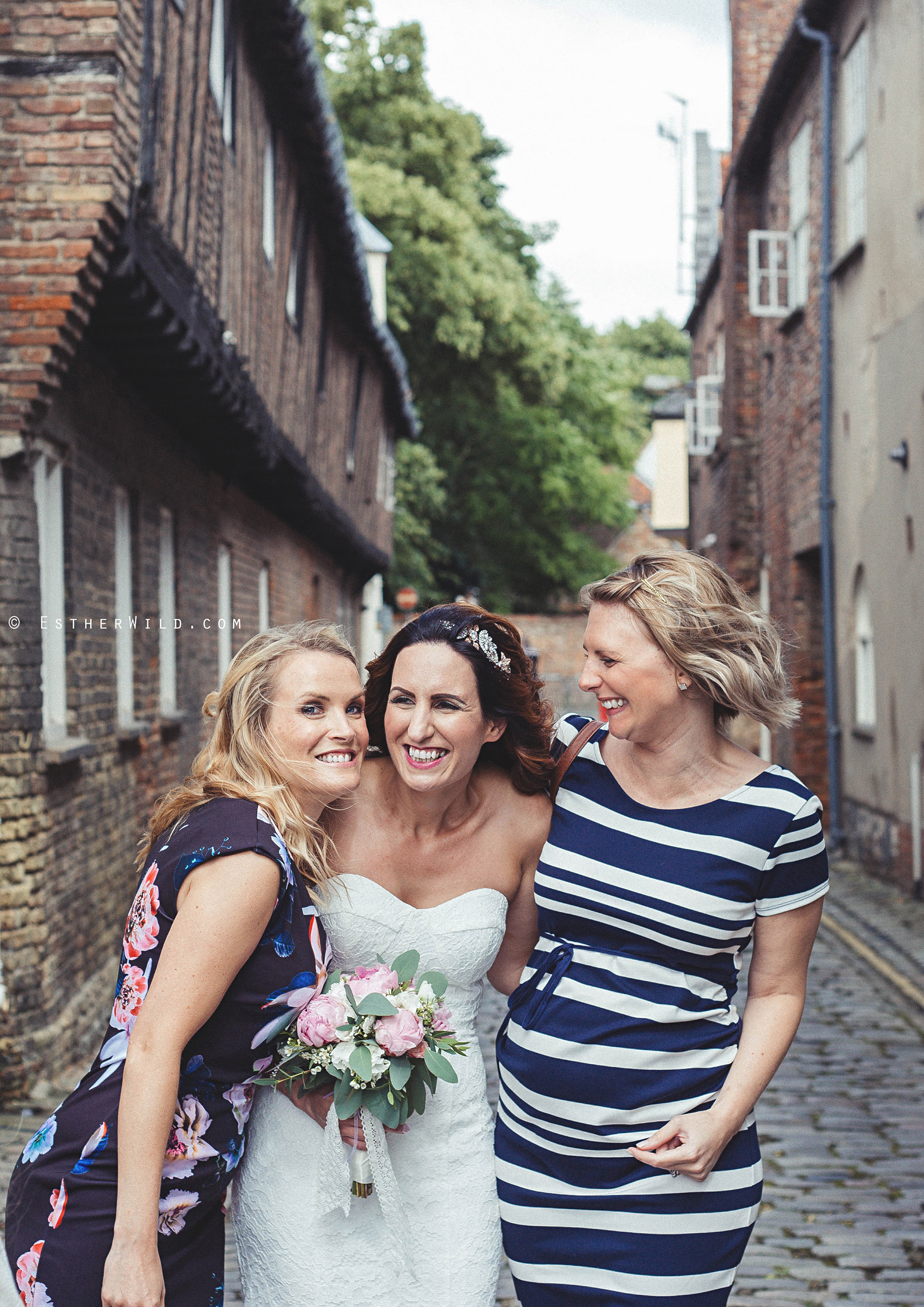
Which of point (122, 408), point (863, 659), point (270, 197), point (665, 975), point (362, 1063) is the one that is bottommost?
point (362, 1063)

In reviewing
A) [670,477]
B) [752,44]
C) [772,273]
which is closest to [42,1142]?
[772,273]

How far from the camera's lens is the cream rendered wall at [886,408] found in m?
10.9

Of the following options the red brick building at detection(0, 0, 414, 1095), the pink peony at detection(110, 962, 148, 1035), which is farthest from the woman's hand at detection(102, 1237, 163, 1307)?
the red brick building at detection(0, 0, 414, 1095)

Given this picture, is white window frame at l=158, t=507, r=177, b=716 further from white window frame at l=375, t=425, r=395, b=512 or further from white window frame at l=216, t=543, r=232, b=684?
white window frame at l=375, t=425, r=395, b=512

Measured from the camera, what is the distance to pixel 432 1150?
2766 mm

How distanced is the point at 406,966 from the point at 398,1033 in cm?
17

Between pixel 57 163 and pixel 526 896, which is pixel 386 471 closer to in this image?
pixel 57 163

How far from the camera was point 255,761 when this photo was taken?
8.46 ft

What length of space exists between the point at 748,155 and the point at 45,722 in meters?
14.3

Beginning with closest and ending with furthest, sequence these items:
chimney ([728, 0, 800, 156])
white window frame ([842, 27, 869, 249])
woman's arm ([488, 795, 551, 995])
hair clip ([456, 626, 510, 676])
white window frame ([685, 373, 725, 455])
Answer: hair clip ([456, 626, 510, 676]) → woman's arm ([488, 795, 551, 995]) → white window frame ([842, 27, 869, 249]) → chimney ([728, 0, 800, 156]) → white window frame ([685, 373, 725, 455])

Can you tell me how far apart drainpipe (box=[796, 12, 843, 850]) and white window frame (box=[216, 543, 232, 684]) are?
19.2 feet

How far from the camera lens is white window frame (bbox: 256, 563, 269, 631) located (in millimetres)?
14797

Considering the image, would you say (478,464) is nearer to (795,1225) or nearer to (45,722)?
(45,722)

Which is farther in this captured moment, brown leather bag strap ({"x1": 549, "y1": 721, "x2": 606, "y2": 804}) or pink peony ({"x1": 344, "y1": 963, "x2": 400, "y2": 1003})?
brown leather bag strap ({"x1": 549, "y1": 721, "x2": 606, "y2": 804})
